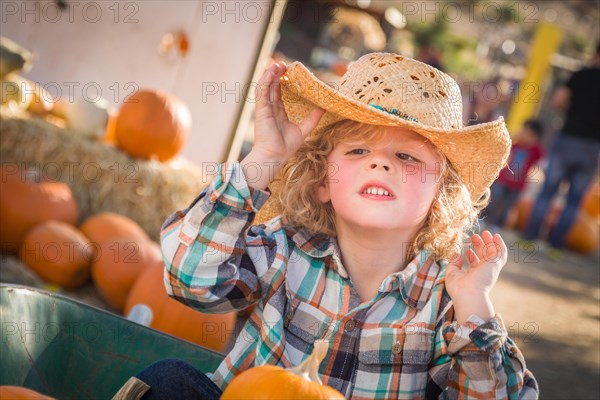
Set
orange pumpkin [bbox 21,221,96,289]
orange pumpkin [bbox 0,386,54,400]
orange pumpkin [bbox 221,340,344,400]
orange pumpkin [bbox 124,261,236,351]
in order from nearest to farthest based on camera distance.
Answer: orange pumpkin [bbox 221,340,344,400], orange pumpkin [bbox 0,386,54,400], orange pumpkin [bbox 124,261,236,351], orange pumpkin [bbox 21,221,96,289]

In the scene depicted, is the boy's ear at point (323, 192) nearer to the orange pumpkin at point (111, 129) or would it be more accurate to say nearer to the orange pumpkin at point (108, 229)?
the orange pumpkin at point (108, 229)

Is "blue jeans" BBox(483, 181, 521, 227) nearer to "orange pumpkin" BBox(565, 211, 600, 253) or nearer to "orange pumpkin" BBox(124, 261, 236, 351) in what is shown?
"orange pumpkin" BBox(565, 211, 600, 253)

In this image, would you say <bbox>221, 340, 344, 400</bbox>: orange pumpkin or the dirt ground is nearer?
<bbox>221, 340, 344, 400</bbox>: orange pumpkin

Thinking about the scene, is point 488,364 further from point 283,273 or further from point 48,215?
point 48,215

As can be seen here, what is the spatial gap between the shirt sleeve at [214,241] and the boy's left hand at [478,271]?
1.58 feet

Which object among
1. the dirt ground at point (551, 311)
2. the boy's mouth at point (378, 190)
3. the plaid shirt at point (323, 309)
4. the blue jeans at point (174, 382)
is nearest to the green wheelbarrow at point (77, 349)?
the plaid shirt at point (323, 309)

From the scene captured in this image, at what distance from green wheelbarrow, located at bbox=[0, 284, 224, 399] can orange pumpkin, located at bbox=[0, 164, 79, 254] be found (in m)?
1.77

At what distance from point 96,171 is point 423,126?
267 centimetres

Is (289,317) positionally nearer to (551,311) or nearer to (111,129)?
(111,129)

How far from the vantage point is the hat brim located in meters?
1.79

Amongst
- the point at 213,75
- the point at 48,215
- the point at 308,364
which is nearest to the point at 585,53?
the point at 213,75

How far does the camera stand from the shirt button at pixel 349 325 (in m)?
1.82

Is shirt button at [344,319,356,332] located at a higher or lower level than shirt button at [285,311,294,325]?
higher

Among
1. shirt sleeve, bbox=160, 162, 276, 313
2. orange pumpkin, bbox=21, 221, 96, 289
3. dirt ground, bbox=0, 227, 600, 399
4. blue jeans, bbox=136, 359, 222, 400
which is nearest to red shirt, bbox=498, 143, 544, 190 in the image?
dirt ground, bbox=0, 227, 600, 399
